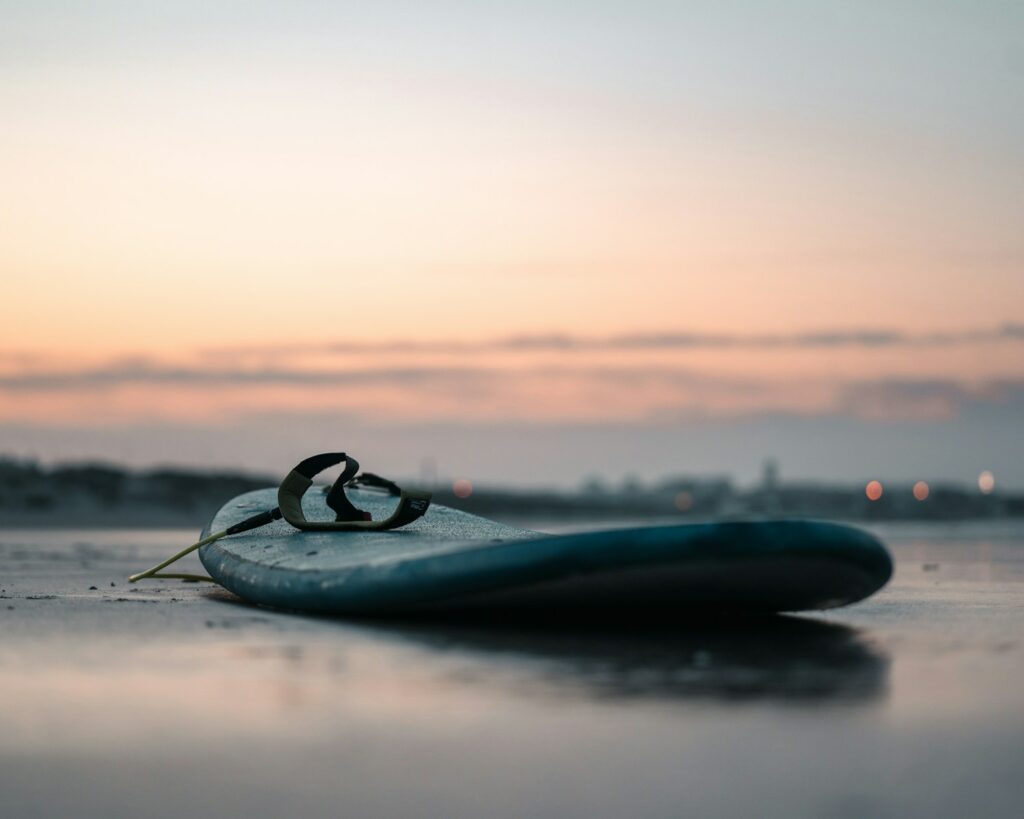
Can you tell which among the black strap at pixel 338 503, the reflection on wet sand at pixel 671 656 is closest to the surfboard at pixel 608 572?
the reflection on wet sand at pixel 671 656

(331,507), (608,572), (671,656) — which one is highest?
(331,507)

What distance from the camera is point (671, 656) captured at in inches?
215

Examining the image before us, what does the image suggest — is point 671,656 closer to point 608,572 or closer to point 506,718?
point 608,572

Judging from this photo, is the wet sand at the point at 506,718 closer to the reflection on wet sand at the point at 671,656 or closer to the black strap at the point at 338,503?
the reflection on wet sand at the point at 671,656

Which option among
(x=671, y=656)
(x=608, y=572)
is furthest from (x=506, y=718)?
(x=608, y=572)

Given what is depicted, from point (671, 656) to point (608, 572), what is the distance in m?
0.90

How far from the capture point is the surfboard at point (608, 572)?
20.5ft

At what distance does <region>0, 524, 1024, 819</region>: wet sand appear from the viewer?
126 inches

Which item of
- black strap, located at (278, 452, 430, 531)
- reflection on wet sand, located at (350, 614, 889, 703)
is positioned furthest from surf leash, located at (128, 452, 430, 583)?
reflection on wet sand, located at (350, 614, 889, 703)

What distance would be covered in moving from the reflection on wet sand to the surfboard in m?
0.12

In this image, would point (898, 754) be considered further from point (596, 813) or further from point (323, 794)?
point (323, 794)

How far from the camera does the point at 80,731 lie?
154 inches

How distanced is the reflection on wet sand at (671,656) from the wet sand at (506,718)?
0.02 m

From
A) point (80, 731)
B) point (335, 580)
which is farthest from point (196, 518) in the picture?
point (80, 731)
